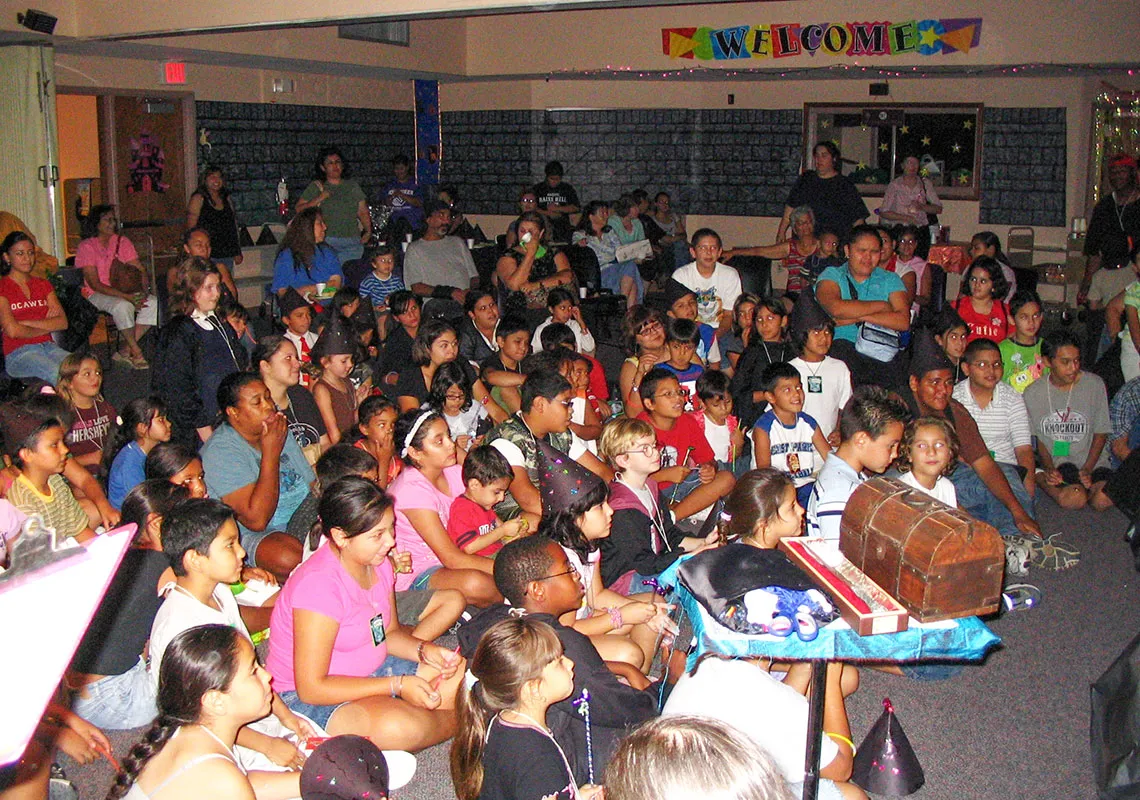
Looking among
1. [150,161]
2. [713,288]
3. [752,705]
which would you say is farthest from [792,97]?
[752,705]

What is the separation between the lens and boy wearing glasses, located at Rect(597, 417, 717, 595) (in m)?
4.20

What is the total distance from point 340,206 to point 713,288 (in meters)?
4.76

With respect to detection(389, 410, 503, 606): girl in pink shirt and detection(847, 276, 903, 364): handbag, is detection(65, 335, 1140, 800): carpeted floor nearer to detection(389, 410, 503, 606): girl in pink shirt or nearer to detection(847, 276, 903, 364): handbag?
detection(389, 410, 503, 606): girl in pink shirt

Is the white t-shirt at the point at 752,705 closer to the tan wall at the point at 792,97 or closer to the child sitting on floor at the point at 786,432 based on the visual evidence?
the child sitting on floor at the point at 786,432

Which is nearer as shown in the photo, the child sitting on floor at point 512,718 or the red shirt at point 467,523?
the child sitting on floor at point 512,718

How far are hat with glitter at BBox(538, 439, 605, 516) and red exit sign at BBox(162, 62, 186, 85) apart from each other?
7.88 meters

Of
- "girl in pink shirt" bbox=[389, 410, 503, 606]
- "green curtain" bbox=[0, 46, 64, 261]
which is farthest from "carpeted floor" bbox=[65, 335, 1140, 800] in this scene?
"green curtain" bbox=[0, 46, 64, 261]

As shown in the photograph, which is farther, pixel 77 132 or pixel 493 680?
pixel 77 132

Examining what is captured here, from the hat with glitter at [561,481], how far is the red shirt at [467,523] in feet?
1.66

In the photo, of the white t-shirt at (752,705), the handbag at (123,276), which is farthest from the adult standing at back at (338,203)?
the white t-shirt at (752,705)

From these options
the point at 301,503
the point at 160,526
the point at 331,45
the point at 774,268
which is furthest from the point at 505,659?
the point at 774,268

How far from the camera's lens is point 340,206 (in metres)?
10.8

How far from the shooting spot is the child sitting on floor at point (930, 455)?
14.3 ft

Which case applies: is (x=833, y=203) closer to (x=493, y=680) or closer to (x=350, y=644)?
(x=350, y=644)
